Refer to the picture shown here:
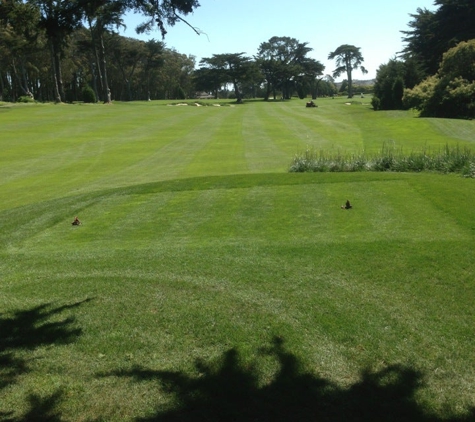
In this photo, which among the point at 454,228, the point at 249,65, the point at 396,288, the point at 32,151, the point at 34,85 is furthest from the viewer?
the point at 34,85

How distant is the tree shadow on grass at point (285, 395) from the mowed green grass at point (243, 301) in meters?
0.02

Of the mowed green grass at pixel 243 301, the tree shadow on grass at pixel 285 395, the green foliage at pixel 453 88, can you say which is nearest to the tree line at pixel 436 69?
the green foliage at pixel 453 88

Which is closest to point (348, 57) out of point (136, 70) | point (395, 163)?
point (136, 70)

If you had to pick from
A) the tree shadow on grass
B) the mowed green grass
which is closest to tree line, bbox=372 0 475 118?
the mowed green grass

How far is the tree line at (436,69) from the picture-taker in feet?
131

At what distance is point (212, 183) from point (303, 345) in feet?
29.5

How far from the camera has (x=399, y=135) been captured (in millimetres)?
30094

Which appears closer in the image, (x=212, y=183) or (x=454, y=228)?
(x=454, y=228)

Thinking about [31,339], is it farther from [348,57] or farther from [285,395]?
[348,57]

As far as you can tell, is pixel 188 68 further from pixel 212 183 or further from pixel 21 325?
pixel 21 325

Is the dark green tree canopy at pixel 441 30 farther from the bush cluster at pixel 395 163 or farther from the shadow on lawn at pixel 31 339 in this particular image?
the shadow on lawn at pixel 31 339

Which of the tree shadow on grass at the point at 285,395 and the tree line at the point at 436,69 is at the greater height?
the tree line at the point at 436,69

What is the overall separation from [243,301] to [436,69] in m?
55.5

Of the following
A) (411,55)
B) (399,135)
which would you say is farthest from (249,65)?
(399,135)
